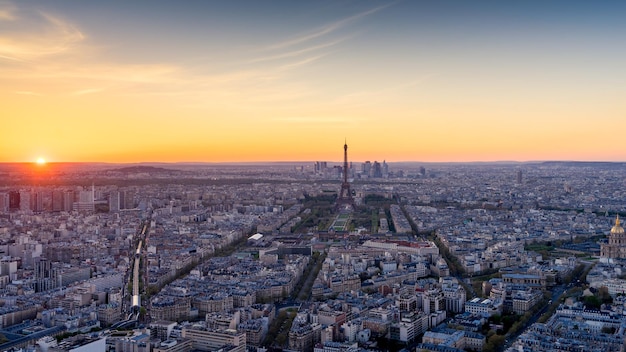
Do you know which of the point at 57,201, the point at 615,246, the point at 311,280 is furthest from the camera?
the point at 57,201

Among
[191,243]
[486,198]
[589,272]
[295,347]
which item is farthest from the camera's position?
[486,198]

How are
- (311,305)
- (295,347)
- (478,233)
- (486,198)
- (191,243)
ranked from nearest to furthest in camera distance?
1. (295,347)
2. (311,305)
3. (191,243)
4. (478,233)
5. (486,198)

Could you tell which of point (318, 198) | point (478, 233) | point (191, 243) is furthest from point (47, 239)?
point (318, 198)

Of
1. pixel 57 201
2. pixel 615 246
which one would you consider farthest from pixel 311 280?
pixel 57 201

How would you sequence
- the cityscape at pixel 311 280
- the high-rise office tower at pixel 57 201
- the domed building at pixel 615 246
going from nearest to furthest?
A: the cityscape at pixel 311 280, the domed building at pixel 615 246, the high-rise office tower at pixel 57 201

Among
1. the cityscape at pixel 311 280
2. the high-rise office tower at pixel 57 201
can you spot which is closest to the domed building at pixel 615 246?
the cityscape at pixel 311 280

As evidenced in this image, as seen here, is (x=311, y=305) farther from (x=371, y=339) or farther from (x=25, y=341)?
(x=25, y=341)

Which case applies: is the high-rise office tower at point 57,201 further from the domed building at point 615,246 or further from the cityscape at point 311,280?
the domed building at point 615,246

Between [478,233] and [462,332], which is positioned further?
[478,233]

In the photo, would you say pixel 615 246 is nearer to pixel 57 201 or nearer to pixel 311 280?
pixel 311 280
